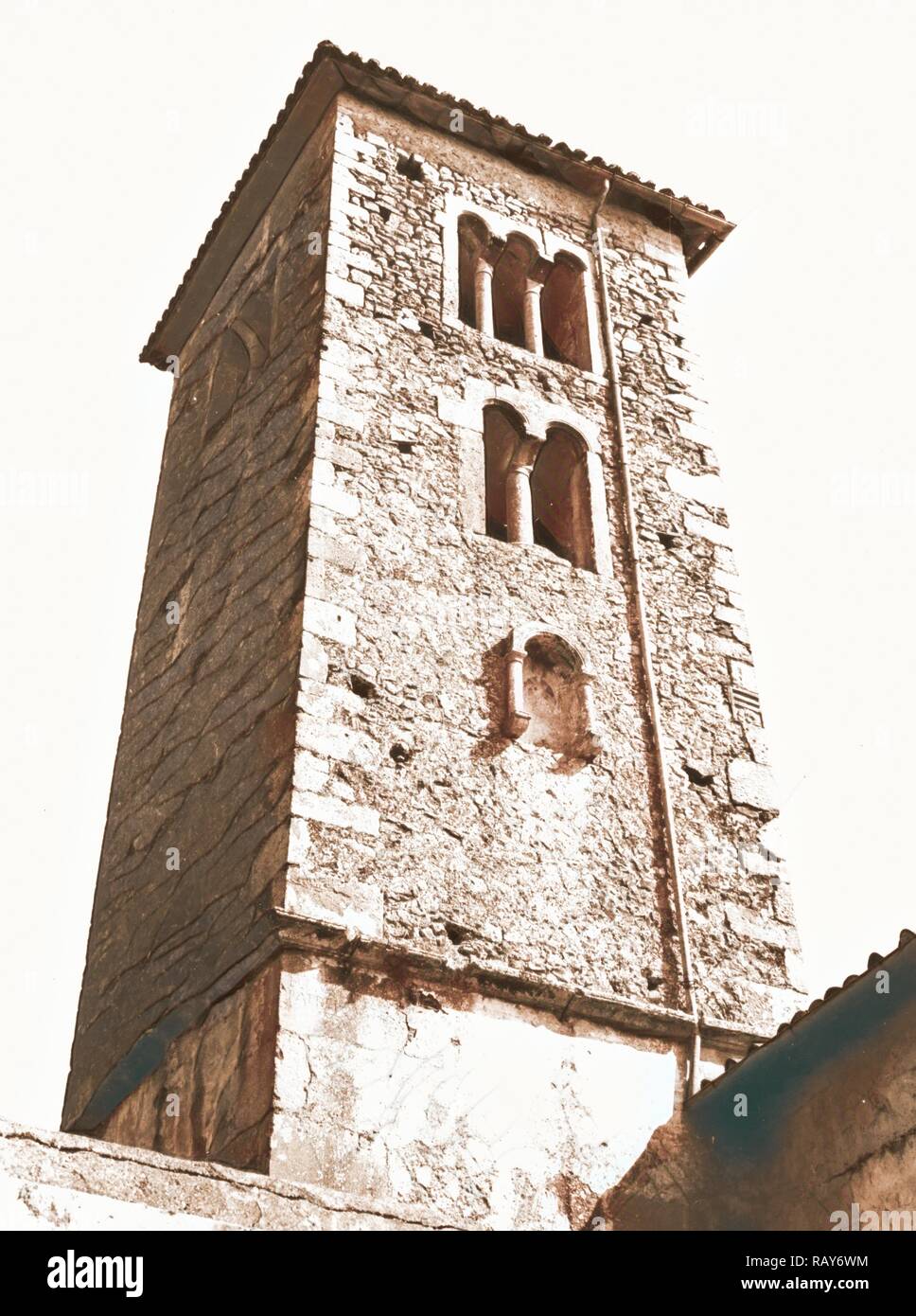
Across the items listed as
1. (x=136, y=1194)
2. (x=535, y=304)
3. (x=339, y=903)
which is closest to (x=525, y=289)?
(x=535, y=304)

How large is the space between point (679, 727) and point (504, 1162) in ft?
8.82

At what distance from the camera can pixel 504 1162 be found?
6547 mm

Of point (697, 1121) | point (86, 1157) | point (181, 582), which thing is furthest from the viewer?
point (181, 582)

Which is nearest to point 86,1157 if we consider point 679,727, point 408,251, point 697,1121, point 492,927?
point 492,927

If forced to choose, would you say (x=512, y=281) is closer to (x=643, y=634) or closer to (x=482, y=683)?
(x=643, y=634)

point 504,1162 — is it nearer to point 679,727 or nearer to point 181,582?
point 679,727

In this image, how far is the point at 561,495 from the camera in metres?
9.59

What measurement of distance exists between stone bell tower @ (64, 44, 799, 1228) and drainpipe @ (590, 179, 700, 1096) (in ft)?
0.07

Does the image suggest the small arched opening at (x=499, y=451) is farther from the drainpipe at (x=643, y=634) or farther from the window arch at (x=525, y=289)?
the window arch at (x=525, y=289)

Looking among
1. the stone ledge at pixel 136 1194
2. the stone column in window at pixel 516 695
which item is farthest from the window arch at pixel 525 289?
the stone ledge at pixel 136 1194

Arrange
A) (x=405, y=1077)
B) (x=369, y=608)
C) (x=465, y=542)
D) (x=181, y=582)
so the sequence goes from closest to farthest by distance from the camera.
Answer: (x=405, y=1077), (x=369, y=608), (x=465, y=542), (x=181, y=582)

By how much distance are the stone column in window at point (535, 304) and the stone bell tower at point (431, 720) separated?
32mm

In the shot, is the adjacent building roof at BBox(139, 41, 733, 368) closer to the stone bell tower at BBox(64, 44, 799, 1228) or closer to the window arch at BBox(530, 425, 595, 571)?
the stone bell tower at BBox(64, 44, 799, 1228)

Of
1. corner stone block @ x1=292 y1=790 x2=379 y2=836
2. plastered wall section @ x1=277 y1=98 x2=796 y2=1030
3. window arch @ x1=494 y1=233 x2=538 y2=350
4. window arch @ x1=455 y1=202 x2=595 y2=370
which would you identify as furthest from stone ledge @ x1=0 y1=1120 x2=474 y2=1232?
window arch @ x1=494 y1=233 x2=538 y2=350
